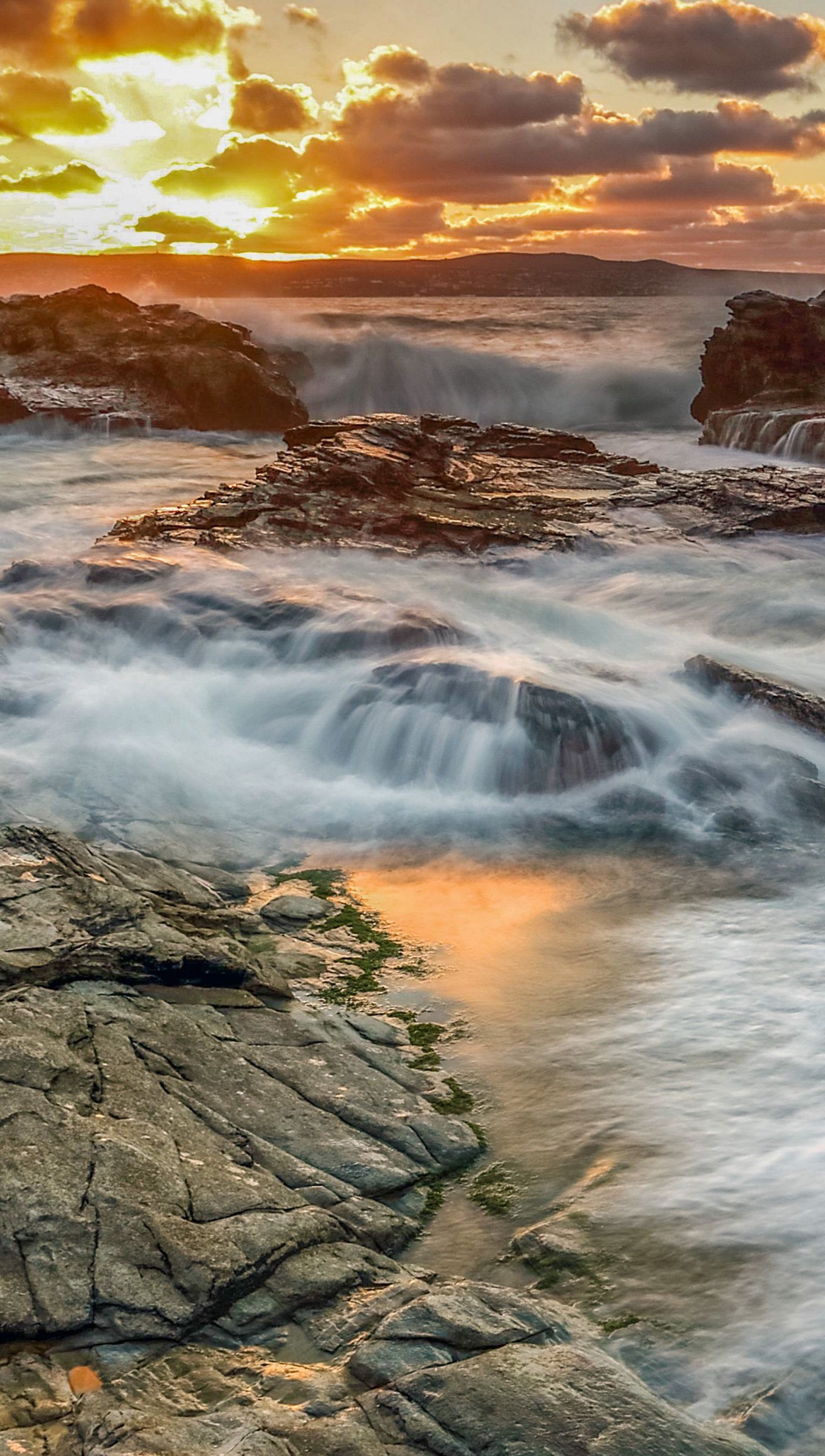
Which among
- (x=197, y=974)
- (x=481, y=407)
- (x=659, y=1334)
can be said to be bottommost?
(x=659, y=1334)

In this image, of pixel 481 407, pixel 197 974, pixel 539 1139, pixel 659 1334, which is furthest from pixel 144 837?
pixel 481 407

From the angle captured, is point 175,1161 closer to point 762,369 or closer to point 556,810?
point 556,810

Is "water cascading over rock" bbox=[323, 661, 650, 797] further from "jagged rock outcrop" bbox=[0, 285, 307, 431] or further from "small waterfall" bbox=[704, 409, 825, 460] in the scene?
"jagged rock outcrop" bbox=[0, 285, 307, 431]

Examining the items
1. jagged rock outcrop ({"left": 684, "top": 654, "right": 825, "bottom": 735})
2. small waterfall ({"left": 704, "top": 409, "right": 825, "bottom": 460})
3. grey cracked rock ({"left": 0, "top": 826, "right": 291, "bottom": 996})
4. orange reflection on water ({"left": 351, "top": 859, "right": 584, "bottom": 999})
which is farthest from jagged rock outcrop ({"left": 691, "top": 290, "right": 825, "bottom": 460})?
grey cracked rock ({"left": 0, "top": 826, "right": 291, "bottom": 996})

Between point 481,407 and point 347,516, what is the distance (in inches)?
920

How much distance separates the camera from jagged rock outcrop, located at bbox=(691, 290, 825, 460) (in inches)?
1158

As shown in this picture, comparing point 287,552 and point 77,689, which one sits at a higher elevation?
point 287,552

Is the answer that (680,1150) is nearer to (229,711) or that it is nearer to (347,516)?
(229,711)

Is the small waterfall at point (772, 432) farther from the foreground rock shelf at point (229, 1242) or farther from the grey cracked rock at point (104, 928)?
the foreground rock shelf at point (229, 1242)

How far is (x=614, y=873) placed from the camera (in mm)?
8945

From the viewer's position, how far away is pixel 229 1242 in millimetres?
4379

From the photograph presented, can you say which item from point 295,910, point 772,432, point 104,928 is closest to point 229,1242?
point 104,928

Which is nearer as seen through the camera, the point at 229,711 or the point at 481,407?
the point at 229,711

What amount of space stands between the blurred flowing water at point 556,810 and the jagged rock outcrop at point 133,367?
9.84m
